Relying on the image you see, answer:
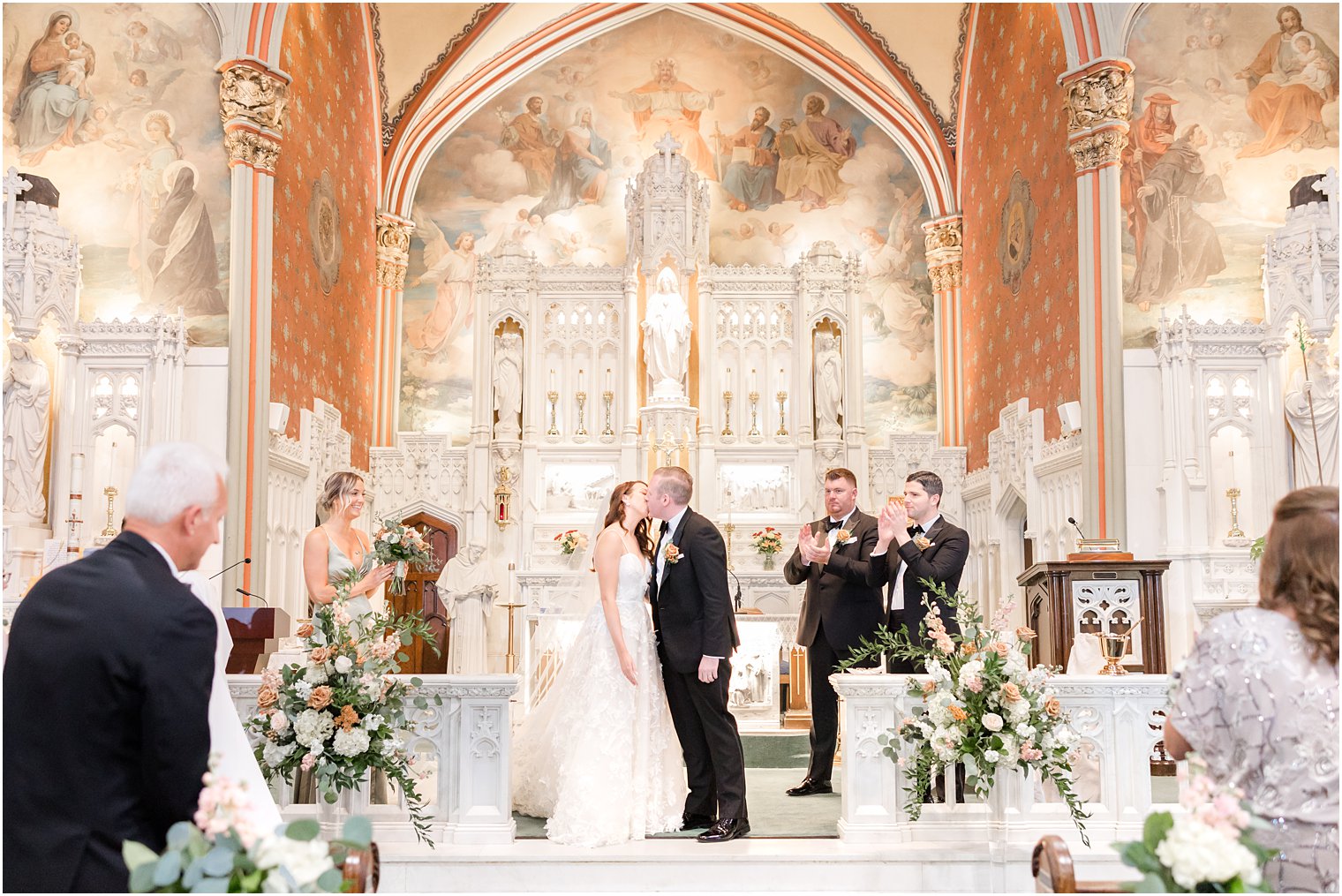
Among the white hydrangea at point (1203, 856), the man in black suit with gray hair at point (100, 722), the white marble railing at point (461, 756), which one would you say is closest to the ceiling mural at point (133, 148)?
the white marble railing at point (461, 756)

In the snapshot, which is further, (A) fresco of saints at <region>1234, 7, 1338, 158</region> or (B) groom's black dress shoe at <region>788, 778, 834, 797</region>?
(A) fresco of saints at <region>1234, 7, 1338, 158</region>

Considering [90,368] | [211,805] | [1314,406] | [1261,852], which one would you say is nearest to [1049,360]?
[1314,406]

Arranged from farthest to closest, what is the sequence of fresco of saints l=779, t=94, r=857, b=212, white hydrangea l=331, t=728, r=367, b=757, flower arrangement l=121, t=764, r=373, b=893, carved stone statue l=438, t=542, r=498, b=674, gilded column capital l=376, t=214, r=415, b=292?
fresco of saints l=779, t=94, r=857, b=212 < gilded column capital l=376, t=214, r=415, b=292 < carved stone statue l=438, t=542, r=498, b=674 < white hydrangea l=331, t=728, r=367, b=757 < flower arrangement l=121, t=764, r=373, b=893

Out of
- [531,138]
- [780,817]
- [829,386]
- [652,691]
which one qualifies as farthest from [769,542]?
[652,691]

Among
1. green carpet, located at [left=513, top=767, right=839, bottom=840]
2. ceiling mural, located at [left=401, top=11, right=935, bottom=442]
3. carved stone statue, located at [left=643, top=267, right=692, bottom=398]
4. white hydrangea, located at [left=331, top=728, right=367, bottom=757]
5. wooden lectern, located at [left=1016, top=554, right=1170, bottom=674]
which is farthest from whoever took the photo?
ceiling mural, located at [left=401, top=11, right=935, bottom=442]

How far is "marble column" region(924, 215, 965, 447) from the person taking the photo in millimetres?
16562

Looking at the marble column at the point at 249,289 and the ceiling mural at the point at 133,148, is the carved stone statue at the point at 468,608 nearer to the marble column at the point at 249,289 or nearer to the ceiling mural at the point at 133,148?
the marble column at the point at 249,289

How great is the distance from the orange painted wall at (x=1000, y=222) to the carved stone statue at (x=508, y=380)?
5.75 m

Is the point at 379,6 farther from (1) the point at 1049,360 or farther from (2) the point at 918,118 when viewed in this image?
(1) the point at 1049,360

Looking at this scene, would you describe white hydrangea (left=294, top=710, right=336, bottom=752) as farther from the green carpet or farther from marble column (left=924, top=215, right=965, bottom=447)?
marble column (left=924, top=215, right=965, bottom=447)

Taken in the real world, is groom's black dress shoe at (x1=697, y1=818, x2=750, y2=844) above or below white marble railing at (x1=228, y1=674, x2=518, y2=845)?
below

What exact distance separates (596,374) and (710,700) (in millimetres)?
10307

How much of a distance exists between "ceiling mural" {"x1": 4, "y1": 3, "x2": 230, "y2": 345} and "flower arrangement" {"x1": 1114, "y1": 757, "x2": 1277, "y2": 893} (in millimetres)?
9933

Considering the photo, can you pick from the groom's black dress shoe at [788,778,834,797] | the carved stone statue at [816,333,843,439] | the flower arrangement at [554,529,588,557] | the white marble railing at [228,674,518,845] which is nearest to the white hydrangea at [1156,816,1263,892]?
the white marble railing at [228,674,518,845]
